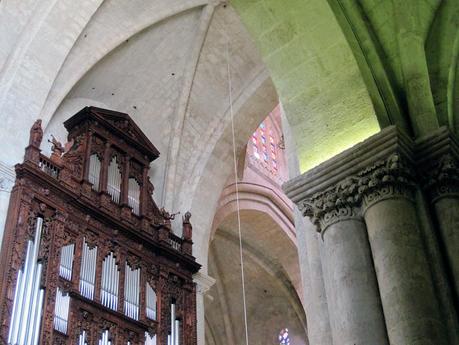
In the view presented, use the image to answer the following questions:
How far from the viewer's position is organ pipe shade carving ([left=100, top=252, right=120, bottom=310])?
36.8ft

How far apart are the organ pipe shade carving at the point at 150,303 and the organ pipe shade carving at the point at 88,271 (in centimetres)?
126

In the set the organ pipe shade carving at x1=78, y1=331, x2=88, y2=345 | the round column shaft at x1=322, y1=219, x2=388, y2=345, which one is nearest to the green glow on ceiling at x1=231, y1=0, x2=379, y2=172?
the round column shaft at x1=322, y1=219, x2=388, y2=345

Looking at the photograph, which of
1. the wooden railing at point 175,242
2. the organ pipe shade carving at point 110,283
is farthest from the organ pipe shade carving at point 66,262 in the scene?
the wooden railing at point 175,242

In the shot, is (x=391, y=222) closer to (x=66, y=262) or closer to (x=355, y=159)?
(x=355, y=159)

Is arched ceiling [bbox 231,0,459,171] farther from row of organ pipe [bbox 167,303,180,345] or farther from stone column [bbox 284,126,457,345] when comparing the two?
row of organ pipe [bbox 167,303,180,345]

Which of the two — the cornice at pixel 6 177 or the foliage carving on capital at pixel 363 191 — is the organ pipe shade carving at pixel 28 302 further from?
the foliage carving on capital at pixel 363 191

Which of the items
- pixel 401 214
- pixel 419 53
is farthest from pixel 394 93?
pixel 401 214

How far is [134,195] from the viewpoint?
43.1 ft

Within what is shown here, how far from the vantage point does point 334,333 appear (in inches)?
194

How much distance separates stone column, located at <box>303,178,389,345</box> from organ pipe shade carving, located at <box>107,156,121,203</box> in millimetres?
7402

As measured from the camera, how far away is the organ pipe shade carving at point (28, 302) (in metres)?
9.40

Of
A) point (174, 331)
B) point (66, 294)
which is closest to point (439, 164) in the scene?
point (66, 294)

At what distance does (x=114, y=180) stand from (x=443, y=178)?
27.2ft

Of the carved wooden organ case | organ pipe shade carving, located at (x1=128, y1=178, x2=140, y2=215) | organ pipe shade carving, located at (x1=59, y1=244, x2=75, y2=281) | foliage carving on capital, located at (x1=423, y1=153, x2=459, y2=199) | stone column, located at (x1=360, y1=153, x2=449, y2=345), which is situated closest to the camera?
stone column, located at (x1=360, y1=153, x2=449, y2=345)
